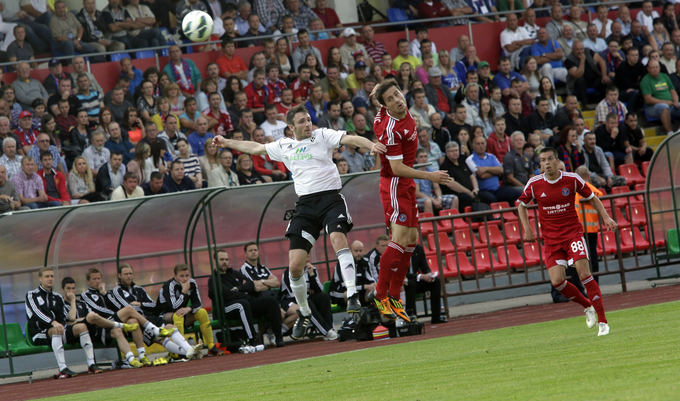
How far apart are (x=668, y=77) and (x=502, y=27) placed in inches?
172

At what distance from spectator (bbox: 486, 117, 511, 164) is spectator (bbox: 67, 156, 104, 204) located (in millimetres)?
8446

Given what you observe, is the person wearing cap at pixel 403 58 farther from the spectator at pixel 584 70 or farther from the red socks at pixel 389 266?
the red socks at pixel 389 266

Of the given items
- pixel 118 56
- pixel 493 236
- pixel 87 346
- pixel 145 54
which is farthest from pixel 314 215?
pixel 145 54

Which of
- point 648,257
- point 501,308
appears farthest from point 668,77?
point 501,308

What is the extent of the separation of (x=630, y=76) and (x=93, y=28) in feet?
42.8

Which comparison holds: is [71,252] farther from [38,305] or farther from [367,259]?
[367,259]

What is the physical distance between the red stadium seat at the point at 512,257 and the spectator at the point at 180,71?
7.13 m

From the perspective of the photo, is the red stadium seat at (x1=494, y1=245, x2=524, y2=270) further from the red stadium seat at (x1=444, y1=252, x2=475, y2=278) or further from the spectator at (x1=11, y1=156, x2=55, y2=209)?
the spectator at (x1=11, y1=156, x2=55, y2=209)

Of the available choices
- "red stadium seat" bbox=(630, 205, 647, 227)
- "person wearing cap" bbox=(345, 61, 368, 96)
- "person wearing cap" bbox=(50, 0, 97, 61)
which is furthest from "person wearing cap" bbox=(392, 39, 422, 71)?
"person wearing cap" bbox=(50, 0, 97, 61)

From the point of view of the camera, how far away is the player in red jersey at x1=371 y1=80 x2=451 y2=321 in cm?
1168

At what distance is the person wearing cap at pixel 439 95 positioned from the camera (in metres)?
23.2

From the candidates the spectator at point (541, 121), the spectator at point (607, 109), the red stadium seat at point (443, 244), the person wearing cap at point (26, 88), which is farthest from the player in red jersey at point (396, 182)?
the spectator at point (607, 109)

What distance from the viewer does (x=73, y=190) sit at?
59.3 ft

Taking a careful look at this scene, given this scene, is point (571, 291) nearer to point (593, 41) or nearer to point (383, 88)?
point (383, 88)
